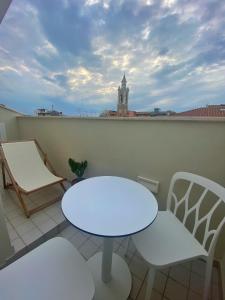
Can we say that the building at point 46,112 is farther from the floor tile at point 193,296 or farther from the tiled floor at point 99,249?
the floor tile at point 193,296

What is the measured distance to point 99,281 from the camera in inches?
39.7

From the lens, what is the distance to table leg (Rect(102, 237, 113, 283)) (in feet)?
2.89

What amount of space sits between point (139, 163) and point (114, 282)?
3.21 feet

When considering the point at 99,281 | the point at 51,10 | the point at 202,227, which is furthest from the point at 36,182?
the point at 51,10

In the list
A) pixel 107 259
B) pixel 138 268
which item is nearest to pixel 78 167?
pixel 107 259

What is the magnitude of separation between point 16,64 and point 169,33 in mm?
2509

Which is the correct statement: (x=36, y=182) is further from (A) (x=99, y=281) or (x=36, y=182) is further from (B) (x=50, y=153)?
(A) (x=99, y=281)

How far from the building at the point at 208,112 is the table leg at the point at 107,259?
3.72 ft

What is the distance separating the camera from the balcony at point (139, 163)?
104 cm

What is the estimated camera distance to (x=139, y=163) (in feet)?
4.80

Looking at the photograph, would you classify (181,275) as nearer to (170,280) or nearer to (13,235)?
(170,280)

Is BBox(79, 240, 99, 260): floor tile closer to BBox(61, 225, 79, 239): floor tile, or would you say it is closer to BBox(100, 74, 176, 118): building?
BBox(61, 225, 79, 239): floor tile

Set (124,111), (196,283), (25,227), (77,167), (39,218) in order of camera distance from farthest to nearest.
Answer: (77,167), (124,111), (39,218), (25,227), (196,283)

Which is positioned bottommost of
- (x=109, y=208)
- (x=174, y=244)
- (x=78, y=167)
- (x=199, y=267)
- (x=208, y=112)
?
(x=199, y=267)
